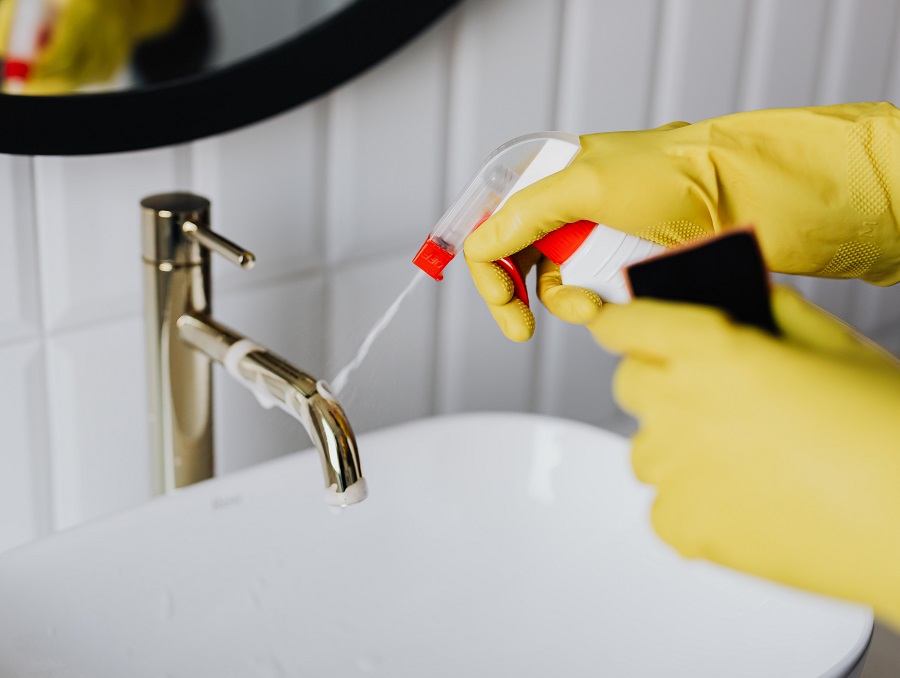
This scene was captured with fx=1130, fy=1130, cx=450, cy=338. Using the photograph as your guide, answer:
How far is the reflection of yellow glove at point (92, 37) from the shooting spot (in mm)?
645

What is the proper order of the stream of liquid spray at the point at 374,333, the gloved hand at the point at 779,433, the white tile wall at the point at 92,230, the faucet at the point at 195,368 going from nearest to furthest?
the gloved hand at the point at 779,433 → the faucet at the point at 195,368 → the white tile wall at the point at 92,230 → the stream of liquid spray at the point at 374,333

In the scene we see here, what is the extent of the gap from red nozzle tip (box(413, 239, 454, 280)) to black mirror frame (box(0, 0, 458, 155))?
0.20 metres

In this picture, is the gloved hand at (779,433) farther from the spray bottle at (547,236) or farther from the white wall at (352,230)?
the white wall at (352,230)

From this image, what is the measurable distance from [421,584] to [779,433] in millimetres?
368

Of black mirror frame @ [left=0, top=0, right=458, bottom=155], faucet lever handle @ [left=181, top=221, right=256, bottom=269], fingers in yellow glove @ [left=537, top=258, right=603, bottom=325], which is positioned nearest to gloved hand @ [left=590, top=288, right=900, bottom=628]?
fingers in yellow glove @ [left=537, top=258, right=603, bottom=325]

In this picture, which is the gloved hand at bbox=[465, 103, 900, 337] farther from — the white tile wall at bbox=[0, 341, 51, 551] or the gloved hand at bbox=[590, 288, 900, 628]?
the white tile wall at bbox=[0, 341, 51, 551]

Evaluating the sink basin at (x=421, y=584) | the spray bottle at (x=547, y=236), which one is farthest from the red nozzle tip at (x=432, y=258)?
the sink basin at (x=421, y=584)

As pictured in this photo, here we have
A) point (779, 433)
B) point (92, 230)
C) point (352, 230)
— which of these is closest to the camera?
point (779, 433)

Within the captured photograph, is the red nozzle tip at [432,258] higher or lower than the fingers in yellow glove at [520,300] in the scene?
higher

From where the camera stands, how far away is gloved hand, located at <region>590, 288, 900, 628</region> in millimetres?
404

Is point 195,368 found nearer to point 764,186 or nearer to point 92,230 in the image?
point 92,230

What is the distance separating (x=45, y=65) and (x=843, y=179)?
468mm

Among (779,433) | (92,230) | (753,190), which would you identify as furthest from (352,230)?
(779,433)

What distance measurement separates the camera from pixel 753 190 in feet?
2.14
